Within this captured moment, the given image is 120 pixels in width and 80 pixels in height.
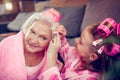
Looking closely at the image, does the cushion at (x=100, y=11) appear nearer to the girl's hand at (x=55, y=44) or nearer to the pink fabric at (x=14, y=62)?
the girl's hand at (x=55, y=44)

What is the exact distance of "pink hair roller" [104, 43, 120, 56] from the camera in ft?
2.34

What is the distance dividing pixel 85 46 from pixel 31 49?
18cm

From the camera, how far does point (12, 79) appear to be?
83 centimetres

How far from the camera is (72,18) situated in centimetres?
83

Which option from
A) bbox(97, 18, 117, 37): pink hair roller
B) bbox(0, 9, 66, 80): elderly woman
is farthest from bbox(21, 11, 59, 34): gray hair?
bbox(97, 18, 117, 37): pink hair roller

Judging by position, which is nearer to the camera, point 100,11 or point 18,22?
point 100,11

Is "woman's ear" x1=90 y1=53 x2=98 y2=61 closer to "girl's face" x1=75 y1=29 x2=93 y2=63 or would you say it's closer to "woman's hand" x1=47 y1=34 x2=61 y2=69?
"girl's face" x1=75 y1=29 x2=93 y2=63

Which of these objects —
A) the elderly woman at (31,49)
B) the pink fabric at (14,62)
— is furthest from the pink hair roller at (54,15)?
the pink fabric at (14,62)

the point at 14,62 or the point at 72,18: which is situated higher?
the point at 72,18

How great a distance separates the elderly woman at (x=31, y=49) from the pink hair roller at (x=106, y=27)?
0.14 m

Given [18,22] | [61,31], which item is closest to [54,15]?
[61,31]

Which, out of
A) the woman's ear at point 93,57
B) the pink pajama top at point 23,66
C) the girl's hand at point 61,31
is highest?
the girl's hand at point 61,31

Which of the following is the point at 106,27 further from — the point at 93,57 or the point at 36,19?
the point at 36,19

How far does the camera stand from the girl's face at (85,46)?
0.75 meters
